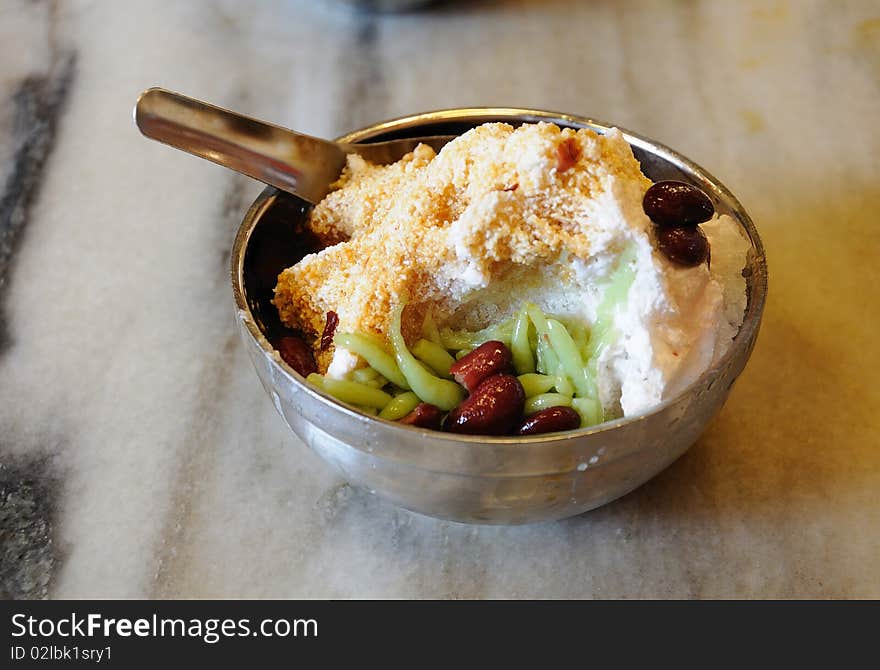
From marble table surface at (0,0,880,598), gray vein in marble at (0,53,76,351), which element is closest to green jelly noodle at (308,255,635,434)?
marble table surface at (0,0,880,598)

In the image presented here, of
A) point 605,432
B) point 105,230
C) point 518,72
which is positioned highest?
point 605,432

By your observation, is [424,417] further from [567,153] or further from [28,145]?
[28,145]

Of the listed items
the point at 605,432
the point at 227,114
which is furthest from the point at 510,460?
the point at 227,114

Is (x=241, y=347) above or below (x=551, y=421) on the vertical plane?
below

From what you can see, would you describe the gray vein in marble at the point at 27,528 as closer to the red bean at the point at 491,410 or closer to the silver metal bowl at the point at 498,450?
the silver metal bowl at the point at 498,450

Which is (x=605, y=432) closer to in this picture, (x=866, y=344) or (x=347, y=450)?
(x=347, y=450)

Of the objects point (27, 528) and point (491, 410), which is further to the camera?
point (27, 528)

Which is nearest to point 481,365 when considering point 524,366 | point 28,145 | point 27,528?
point 524,366
